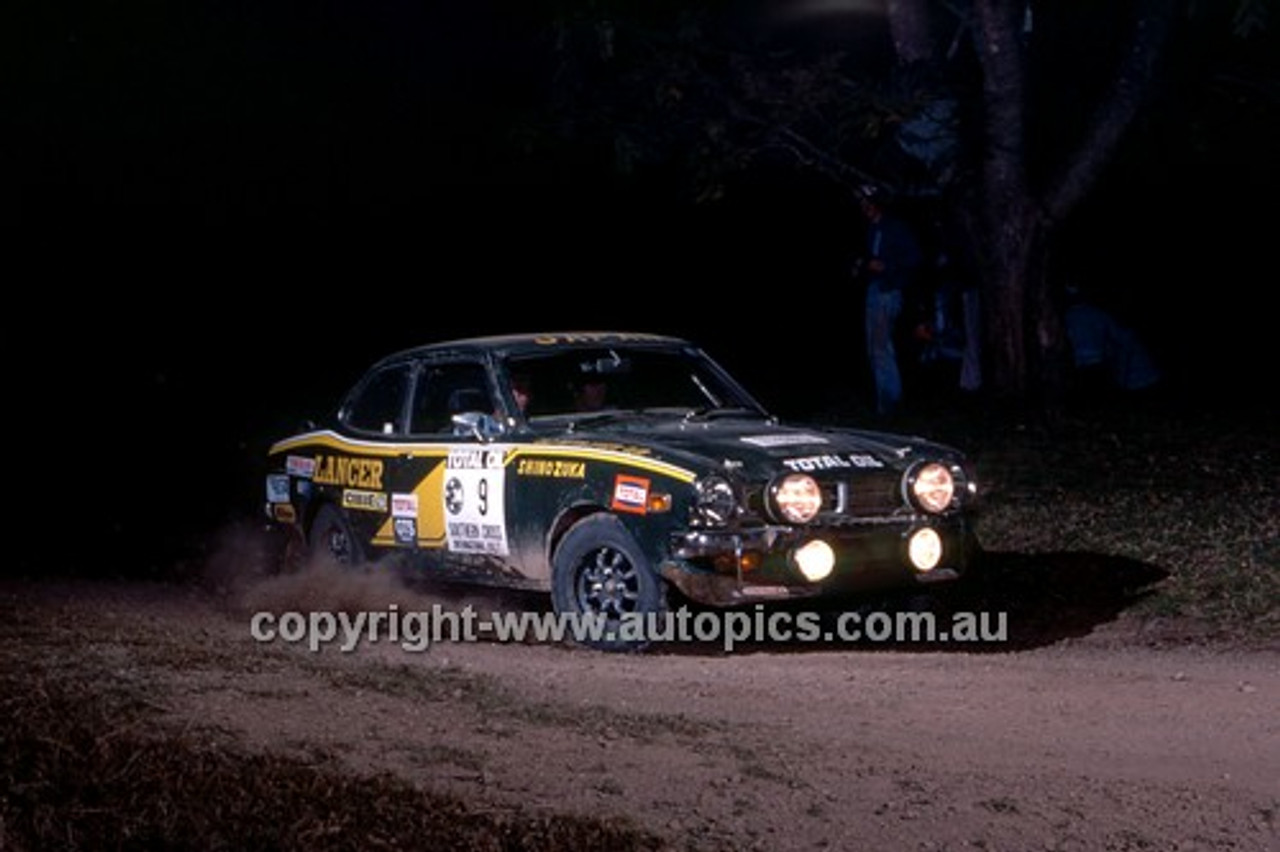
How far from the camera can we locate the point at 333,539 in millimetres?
11453

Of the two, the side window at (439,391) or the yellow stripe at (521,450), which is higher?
the side window at (439,391)

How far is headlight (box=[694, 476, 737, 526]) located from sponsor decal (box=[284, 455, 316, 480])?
3.50 m

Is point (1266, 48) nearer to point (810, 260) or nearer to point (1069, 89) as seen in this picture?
point (1069, 89)

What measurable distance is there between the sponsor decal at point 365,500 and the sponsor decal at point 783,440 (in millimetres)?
2394

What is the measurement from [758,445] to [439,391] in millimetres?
2434

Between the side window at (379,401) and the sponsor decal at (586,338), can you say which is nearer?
the sponsor decal at (586,338)

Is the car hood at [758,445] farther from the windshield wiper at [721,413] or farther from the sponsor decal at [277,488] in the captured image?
the sponsor decal at [277,488]

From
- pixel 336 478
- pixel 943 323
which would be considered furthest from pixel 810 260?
pixel 336 478

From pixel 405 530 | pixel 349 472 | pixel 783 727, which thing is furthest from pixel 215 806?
pixel 349 472

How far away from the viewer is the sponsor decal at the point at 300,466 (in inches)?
458

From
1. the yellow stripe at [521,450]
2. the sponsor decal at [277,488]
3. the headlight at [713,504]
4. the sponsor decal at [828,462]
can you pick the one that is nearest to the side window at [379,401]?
the yellow stripe at [521,450]

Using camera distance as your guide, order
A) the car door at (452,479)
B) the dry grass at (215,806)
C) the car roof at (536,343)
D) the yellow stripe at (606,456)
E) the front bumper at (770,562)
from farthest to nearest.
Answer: the car roof at (536,343) < the car door at (452,479) < the yellow stripe at (606,456) < the front bumper at (770,562) < the dry grass at (215,806)

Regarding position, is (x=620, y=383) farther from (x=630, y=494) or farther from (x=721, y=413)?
(x=630, y=494)

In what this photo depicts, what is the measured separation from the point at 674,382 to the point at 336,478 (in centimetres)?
210
